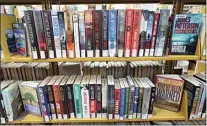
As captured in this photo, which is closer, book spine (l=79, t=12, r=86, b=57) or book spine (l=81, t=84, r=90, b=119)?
book spine (l=79, t=12, r=86, b=57)

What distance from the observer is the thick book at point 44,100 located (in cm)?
92

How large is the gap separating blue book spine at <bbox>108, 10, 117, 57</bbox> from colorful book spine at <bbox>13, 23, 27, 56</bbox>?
511mm

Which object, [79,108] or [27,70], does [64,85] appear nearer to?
[79,108]

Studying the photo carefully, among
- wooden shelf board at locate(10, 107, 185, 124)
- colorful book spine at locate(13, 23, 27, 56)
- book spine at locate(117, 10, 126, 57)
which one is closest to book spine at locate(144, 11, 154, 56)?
book spine at locate(117, 10, 126, 57)

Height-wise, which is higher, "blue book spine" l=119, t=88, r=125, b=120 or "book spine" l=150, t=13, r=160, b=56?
"book spine" l=150, t=13, r=160, b=56

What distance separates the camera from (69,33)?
0.82 meters

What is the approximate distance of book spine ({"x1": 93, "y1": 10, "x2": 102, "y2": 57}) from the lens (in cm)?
79

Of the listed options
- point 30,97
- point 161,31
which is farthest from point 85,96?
point 161,31

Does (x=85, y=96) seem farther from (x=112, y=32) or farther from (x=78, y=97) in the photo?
(x=112, y=32)

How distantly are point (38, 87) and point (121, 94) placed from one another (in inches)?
20.9

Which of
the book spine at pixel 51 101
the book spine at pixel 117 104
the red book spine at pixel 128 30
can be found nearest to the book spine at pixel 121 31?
the red book spine at pixel 128 30

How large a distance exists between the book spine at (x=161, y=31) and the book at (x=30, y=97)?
0.81m

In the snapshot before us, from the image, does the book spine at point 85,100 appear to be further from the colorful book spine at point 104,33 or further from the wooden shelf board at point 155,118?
the colorful book spine at point 104,33

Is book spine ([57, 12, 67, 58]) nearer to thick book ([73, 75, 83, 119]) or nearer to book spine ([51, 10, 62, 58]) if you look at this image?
book spine ([51, 10, 62, 58])
